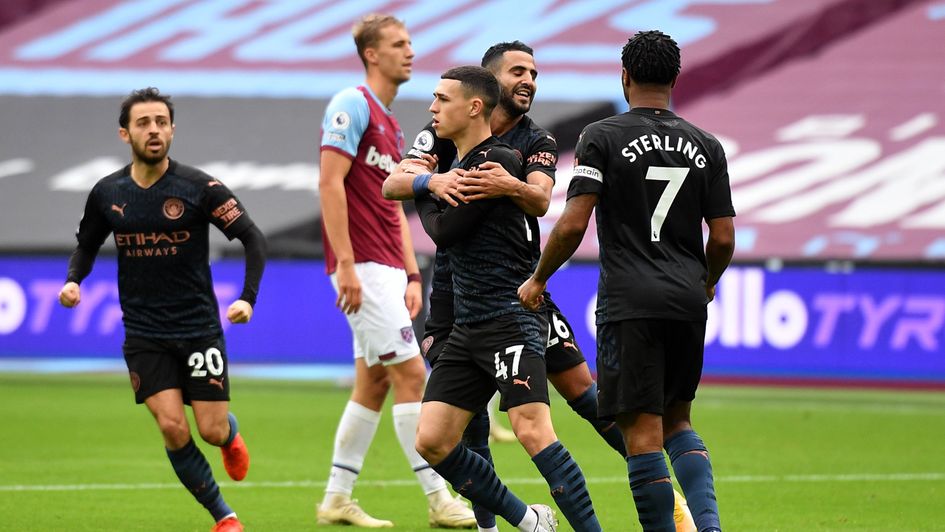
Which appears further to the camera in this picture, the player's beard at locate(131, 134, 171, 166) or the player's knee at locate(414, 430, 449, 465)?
the player's beard at locate(131, 134, 171, 166)

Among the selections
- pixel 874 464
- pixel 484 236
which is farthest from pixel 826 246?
pixel 484 236

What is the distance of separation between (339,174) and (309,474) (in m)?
2.62

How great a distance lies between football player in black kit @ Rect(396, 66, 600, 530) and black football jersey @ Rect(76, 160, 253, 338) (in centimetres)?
153

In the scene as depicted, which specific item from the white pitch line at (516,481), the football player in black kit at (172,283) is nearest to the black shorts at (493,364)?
the football player in black kit at (172,283)

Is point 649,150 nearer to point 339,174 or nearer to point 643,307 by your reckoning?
point 643,307

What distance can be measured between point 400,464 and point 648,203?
4.84 meters

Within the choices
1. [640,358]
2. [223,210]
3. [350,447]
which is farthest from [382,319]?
[640,358]

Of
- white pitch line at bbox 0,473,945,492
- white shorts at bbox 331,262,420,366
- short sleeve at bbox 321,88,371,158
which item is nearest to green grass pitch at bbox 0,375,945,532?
white pitch line at bbox 0,473,945,492

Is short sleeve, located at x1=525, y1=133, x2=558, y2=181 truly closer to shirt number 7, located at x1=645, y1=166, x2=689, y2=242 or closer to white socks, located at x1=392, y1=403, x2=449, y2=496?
shirt number 7, located at x1=645, y1=166, x2=689, y2=242

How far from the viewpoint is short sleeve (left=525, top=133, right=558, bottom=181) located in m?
5.92

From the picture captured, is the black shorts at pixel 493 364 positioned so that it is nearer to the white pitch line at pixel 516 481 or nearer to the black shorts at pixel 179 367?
the black shorts at pixel 179 367

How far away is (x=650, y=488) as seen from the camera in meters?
5.42

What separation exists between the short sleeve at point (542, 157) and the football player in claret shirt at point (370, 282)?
5.09ft

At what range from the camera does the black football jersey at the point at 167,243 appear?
6.91 m
